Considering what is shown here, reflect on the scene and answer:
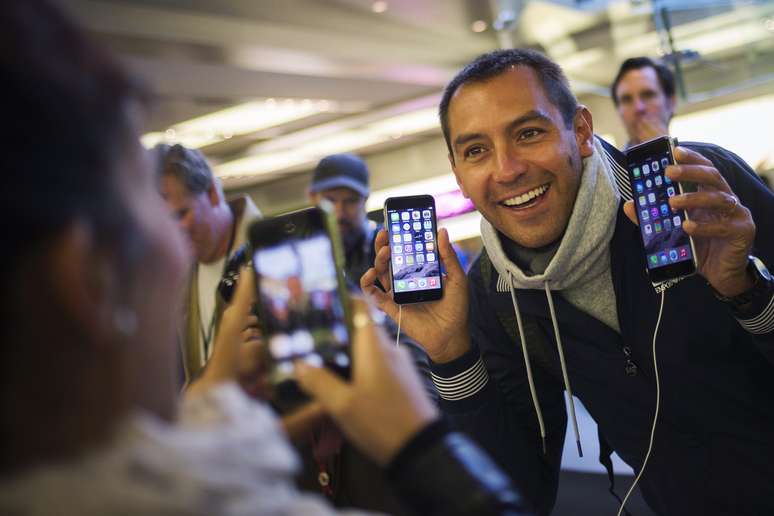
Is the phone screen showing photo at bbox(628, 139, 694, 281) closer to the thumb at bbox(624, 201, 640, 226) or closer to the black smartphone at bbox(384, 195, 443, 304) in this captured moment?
the thumb at bbox(624, 201, 640, 226)

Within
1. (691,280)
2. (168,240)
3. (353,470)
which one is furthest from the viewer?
(691,280)

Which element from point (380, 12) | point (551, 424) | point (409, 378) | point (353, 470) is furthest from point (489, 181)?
point (380, 12)

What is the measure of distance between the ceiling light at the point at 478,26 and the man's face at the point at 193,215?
18.6ft

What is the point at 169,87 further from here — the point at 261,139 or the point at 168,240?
the point at 168,240

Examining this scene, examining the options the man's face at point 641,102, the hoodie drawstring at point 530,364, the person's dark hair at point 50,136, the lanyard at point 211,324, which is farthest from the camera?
the man's face at point 641,102

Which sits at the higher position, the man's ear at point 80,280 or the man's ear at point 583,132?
the man's ear at point 583,132

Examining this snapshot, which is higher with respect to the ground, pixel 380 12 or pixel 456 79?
pixel 380 12

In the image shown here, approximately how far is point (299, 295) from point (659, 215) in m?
0.97

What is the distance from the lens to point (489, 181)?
190 centimetres

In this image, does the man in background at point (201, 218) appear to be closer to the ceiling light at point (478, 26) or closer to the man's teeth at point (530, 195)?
the man's teeth at point (530, 195)

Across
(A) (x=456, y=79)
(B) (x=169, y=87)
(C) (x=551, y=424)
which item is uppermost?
(B) (x=169, y=87)

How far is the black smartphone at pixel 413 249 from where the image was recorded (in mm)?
1848

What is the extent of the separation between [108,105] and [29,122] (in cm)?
8

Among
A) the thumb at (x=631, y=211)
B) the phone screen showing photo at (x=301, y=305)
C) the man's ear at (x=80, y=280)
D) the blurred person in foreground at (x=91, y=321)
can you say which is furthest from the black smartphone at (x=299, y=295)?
the thumb at (x=631, y=211)
